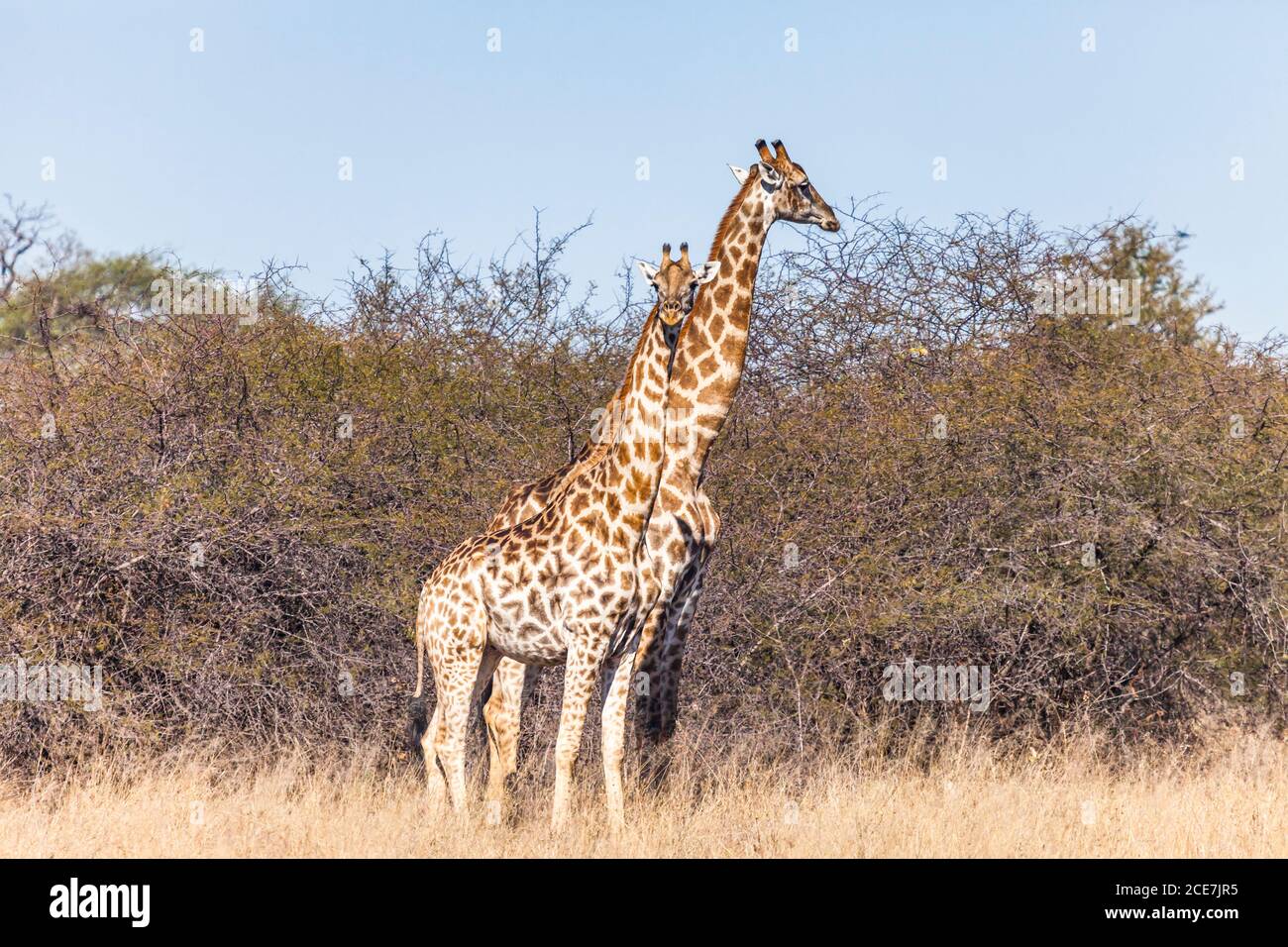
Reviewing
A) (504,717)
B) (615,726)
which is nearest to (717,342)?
(615,726)

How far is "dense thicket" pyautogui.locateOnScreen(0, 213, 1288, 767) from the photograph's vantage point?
9.03 meters

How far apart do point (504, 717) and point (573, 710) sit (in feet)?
2.84

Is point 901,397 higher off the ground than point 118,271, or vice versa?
point 118,271

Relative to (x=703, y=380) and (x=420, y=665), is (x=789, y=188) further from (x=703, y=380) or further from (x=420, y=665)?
(x=420, y=665)

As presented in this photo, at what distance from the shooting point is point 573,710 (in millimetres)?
7301

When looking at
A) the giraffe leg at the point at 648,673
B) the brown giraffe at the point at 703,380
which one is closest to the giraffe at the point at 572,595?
the brown giraffe at the point at 703,380

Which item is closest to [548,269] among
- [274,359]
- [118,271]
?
[274,359]

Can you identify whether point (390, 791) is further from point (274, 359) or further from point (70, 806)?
point (274, 359)

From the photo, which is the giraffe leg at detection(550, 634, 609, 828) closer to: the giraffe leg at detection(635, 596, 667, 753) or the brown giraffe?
the brown giraffe

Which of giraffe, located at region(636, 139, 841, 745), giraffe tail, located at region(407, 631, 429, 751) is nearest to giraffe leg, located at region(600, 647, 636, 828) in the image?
giraffe, located at region(636, 139, 841, 745)

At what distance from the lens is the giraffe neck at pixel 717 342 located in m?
8.12

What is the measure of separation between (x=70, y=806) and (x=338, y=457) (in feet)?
9.81

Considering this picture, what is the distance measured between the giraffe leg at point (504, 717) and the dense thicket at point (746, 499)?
136cm

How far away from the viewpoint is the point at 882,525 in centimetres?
999
